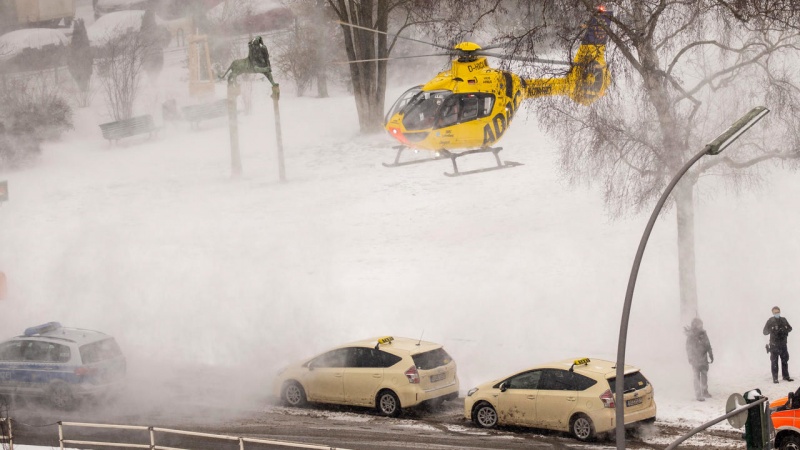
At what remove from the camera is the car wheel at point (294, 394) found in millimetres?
19328

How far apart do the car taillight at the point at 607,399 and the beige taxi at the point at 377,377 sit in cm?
328

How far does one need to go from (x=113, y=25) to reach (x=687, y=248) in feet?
93.8

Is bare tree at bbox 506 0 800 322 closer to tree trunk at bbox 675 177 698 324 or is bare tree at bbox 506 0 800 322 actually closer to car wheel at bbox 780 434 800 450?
tree trunk at bbox 675 177 698 324

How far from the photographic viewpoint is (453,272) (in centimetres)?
2616

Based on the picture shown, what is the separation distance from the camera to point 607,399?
16.3 meters

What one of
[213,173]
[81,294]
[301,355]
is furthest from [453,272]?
[213,173]

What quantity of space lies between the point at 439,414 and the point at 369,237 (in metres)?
10.5

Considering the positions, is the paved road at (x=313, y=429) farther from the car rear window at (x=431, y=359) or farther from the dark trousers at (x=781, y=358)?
the dark trousers at (x=781, y=358)

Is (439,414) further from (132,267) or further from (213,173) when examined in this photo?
(213,173)

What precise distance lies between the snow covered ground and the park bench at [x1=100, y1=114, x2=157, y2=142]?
4032mm

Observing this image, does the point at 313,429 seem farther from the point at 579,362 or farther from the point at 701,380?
the point at 701,380

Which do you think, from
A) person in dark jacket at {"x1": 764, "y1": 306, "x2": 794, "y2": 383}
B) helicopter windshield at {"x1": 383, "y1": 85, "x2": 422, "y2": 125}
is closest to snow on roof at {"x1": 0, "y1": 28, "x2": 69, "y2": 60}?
helicopter windshield at {"x1": 383, "y1": 85, "x2": 422, "y2": 125}

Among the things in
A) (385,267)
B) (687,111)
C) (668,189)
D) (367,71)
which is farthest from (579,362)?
(367,71)

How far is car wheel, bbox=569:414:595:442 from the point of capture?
647 inches
